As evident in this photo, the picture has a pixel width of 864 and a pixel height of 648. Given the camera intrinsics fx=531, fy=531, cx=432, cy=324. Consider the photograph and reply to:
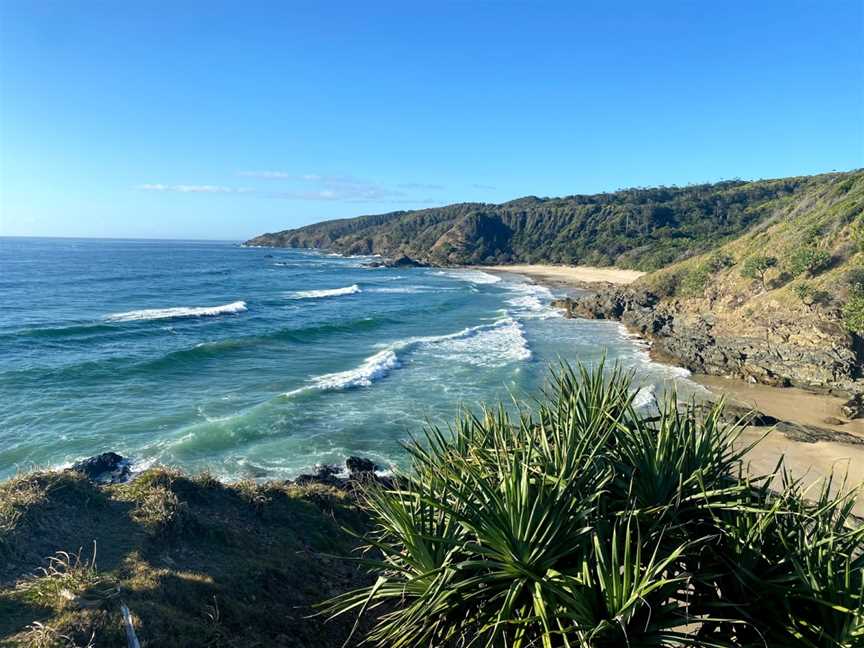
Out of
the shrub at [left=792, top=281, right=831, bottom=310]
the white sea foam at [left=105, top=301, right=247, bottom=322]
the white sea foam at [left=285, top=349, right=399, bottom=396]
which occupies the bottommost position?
the white sea foam at [left=285, top=349, right=399, bottom=396]

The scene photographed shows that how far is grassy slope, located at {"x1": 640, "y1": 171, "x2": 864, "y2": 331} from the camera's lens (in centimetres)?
2764

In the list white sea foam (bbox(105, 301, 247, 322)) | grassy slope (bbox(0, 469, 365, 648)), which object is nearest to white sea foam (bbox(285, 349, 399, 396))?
grassy slope (bbox(0, 469, 365, 648))

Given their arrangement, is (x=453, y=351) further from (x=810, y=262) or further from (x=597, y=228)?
(x=597, y=228)

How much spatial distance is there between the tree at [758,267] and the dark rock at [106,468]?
35223 mm

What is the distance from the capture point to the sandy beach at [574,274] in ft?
229

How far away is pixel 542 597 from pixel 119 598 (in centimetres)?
445

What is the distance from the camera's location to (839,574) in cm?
437

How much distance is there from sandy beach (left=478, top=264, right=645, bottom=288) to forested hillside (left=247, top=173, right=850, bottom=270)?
9.21 ft

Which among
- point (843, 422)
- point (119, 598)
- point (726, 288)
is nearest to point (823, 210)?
point (726, 288)

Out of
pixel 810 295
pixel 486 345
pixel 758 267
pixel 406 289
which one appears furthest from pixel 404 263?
pixel 810 295

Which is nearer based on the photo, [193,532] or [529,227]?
[193,532]

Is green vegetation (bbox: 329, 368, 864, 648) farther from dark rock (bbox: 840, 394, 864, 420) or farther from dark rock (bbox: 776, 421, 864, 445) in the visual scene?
dark rock (bbox: 840, 394, 864, 420)

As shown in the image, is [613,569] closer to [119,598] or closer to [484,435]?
[484,435]

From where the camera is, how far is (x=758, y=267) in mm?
33750
